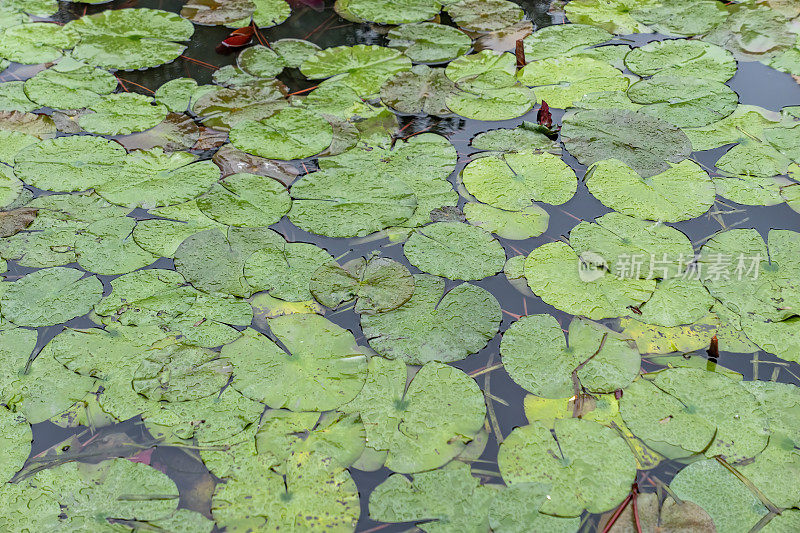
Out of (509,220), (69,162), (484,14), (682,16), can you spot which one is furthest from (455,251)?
(682,16)

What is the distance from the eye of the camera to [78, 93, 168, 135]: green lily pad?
9.78ft

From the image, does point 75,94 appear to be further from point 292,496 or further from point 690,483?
point 690,483

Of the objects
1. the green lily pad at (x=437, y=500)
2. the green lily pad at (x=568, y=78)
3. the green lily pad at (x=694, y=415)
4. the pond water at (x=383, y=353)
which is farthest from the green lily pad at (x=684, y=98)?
the green lily pad at (x=437, y=500)

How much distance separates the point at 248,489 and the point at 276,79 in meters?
2.24

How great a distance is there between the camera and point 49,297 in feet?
7.36

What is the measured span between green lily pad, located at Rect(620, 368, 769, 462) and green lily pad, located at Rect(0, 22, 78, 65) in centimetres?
347

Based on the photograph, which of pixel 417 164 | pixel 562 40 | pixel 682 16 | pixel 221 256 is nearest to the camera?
pixel 221 256

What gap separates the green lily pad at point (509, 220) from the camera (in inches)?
96.5

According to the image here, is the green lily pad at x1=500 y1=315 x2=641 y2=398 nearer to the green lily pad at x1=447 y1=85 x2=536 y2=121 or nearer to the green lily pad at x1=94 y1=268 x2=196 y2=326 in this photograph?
the green lily pad at x1=94 y1=268 x2=196 y2=326

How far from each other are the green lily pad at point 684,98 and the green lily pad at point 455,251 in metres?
1.23

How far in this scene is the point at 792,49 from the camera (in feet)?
11.1

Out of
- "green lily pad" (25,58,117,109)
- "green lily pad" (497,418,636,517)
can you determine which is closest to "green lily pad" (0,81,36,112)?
"green lily pad" (25,58,117,109)

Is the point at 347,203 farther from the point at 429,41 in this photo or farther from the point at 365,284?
the point at 429,41

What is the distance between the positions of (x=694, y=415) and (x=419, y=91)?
2.02m
